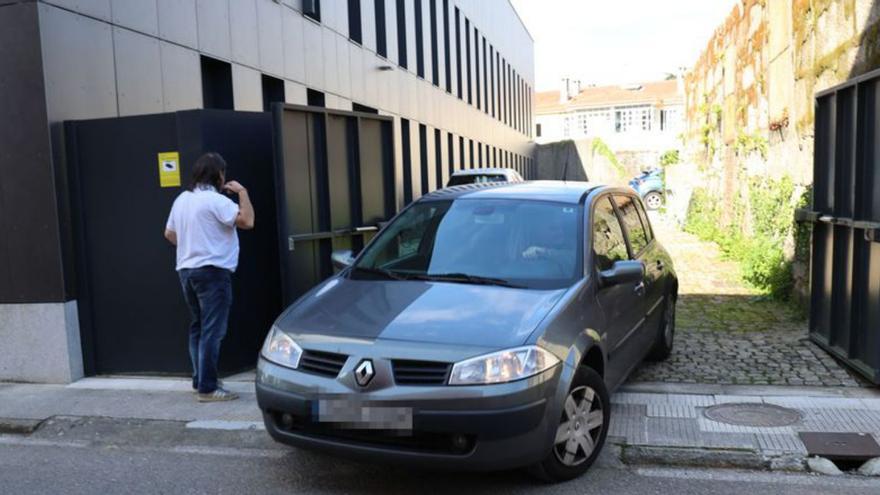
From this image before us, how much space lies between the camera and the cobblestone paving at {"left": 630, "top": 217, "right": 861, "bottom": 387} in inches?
243

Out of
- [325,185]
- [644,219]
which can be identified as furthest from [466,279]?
[325,185]

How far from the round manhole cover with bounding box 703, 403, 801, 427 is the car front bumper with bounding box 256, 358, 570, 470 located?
183 centimetres

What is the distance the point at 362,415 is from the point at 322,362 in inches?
14.8

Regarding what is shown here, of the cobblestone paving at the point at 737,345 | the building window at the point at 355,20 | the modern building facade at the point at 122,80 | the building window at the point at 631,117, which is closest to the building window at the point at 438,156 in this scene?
the modern building facade at the point at 122,80

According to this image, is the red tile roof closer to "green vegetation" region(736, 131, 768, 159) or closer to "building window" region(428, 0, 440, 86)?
"building window" region(428, 0, 440, 86)

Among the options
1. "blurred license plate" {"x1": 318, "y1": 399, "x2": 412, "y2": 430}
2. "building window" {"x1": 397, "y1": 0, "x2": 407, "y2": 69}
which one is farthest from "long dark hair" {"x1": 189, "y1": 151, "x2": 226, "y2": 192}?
"building window" {"x1": 397, "y1": 0, "x2": 407, "y2": 69}

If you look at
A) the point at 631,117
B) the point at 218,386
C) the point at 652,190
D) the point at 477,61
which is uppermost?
the point at 631,117

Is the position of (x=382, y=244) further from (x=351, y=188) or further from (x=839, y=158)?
(x=839, y=158)

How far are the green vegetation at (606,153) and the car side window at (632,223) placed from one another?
134 ft

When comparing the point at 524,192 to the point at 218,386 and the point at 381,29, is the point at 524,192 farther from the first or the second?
the point at 381,29

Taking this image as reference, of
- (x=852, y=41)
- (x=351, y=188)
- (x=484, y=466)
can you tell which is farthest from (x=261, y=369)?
(x=852, y=41)

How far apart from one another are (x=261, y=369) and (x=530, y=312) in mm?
1488

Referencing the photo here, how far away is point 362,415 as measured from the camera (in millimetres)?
3666

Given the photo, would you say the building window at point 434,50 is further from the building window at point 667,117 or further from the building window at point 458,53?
the building window at point 667,117
